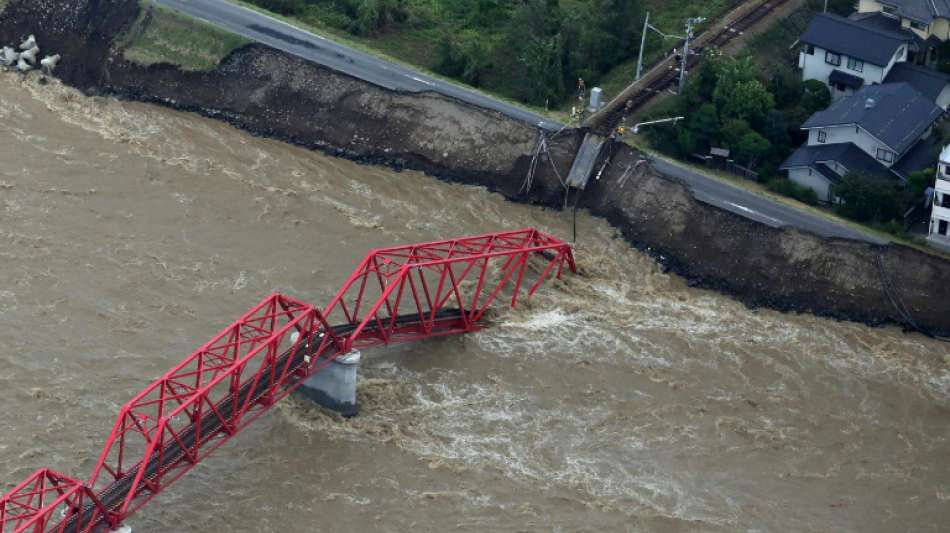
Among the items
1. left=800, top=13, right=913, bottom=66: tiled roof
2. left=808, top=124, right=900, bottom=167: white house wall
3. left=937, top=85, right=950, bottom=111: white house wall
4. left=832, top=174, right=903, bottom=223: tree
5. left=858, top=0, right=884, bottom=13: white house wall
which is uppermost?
left=858, top=0, right=884, bottom=13: white house wall

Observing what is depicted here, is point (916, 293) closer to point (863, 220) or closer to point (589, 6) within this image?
point (863, 220)

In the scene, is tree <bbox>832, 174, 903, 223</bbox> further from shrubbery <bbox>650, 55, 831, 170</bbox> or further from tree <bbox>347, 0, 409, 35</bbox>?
tree <bbox>347, 0, 409, 35</bbox>

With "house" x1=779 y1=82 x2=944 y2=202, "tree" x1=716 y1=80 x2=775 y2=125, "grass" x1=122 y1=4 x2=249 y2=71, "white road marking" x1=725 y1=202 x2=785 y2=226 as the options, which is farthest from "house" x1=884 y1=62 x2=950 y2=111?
"grass" x1=122 y1=4 x2=249 y2=71

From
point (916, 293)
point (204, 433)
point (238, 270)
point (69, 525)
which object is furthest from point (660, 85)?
point (69, 525)

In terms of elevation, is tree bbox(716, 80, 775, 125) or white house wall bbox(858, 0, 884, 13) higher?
white house wall bbox(858, 0, 884, 13)

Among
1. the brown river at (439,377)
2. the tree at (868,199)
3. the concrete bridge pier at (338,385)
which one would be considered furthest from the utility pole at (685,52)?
the concrete bridge pier at (338,385)

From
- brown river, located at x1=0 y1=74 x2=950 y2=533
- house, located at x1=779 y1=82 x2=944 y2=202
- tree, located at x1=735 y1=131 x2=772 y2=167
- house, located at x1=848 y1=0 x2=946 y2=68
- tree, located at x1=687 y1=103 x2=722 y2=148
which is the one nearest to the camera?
brown river, located at x1=0 y1=74 x2=950 y2=533
